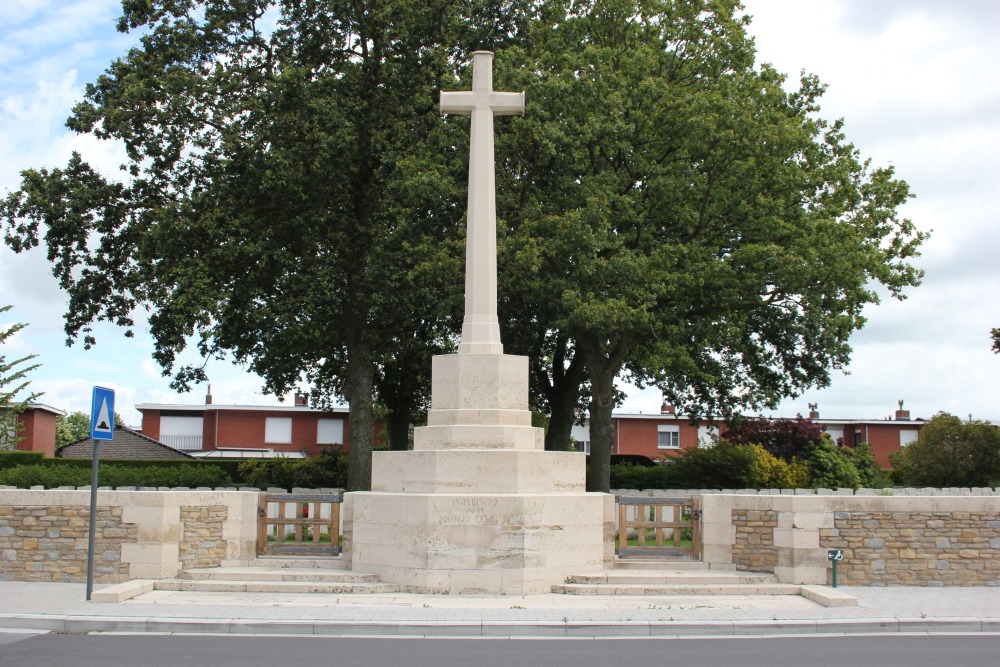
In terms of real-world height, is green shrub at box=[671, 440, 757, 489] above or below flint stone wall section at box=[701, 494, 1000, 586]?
above

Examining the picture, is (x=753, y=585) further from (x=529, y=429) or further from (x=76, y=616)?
(x=76, y=616)

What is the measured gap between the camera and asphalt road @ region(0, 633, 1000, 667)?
27.8ft

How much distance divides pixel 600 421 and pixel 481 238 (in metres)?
10.6

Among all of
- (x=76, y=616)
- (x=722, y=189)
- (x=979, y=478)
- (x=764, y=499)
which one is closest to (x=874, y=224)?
(x=722, y=189)

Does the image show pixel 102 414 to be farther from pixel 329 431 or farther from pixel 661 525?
pixel 329 431

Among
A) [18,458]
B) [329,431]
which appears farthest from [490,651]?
[329,431]

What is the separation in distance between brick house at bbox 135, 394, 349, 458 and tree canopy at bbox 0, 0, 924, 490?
21909 mm

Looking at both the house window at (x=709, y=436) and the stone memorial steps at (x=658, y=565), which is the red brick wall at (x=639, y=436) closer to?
the house window at (x=709, y=436)

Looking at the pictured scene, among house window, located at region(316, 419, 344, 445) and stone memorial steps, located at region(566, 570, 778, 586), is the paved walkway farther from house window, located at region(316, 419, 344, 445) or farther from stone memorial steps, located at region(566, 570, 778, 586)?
house window, located at region(316, 419, 344, 445)

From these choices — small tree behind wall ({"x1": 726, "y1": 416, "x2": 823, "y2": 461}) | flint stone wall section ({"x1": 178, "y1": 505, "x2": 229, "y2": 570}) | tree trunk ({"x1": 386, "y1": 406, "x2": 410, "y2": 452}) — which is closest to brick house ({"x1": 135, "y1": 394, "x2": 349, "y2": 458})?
tree trunk ({"x1": 386, "y1": 406, "x2": 410, "y2": 452})

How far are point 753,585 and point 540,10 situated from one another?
56.6 feet

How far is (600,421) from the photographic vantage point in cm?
2344

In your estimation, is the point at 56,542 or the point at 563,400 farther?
the point at 563,400

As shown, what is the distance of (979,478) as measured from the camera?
2827cm
